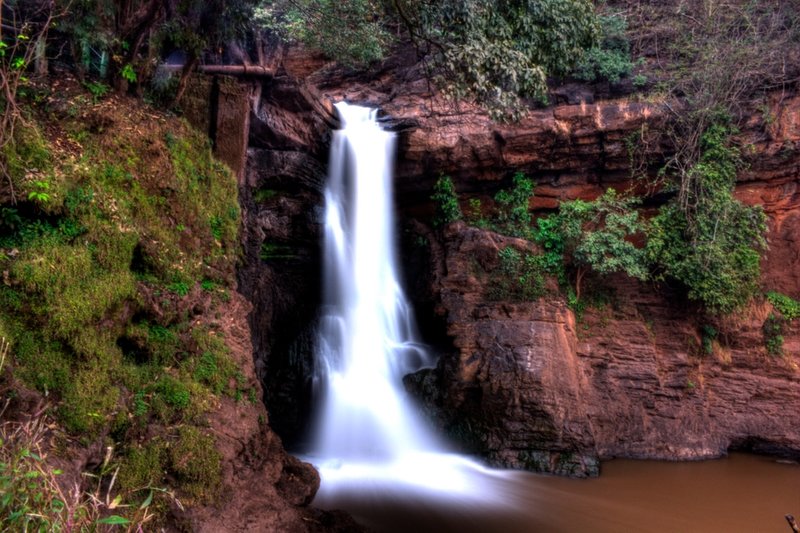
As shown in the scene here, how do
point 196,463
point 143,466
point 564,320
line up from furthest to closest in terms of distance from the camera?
point 564,320 → point 196,463 → point 143,466

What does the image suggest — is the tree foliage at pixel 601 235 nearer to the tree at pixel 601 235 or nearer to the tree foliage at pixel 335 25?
the tree at pixel 601 235

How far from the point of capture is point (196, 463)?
5.12 metres

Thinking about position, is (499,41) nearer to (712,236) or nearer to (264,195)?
(264,195)

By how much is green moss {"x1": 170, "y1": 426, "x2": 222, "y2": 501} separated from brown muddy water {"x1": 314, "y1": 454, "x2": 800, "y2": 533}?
2502mm

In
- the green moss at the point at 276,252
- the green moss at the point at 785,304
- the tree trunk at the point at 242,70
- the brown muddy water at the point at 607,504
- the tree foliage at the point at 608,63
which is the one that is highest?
the tree foliage at the point at 608,63

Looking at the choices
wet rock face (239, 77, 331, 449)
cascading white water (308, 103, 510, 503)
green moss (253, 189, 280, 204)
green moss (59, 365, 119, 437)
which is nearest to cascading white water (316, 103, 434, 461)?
cascading white water (308, 103, 510, 503)

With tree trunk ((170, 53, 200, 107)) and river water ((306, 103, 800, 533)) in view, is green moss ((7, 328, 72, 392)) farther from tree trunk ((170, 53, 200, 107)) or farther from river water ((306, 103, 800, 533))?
tree trunk ((170, 53, 200, 107))

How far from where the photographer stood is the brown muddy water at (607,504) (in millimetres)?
7219

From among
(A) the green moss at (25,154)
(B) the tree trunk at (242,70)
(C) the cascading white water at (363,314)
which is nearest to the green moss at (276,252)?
(C) the cascading white water at (363,314)

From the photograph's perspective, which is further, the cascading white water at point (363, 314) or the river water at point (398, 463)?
the cascading white water at point (363, 314)

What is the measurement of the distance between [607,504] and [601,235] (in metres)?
5.90

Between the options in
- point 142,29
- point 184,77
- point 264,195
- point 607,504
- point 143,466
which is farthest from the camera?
point 264,195

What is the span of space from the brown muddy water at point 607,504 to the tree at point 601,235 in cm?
413

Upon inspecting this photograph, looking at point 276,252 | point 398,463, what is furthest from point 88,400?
point 276,252
